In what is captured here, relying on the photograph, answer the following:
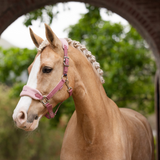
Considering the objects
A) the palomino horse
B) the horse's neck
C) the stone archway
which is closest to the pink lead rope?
the palomino horse

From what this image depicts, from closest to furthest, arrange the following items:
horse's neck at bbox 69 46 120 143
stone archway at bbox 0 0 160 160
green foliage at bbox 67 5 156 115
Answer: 1. horse's neck at bbox 69 46 120 143
2. stone archway at bbox 0 0 160 160
3. green foliage at bbox 67 5 156 115

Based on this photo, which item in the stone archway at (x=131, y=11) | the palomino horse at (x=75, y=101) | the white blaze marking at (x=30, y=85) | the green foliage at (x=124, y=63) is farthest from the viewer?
the green foliage at (x=124, y=63)

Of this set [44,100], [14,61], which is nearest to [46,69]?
[44,100]

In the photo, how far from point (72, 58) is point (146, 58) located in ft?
22.5

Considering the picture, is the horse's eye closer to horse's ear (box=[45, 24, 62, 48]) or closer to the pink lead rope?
the pink lead rope

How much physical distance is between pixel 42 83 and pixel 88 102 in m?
0.54

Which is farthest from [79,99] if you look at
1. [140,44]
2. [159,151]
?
[140,44]

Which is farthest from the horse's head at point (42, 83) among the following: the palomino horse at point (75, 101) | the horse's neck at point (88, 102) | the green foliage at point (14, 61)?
the green foliage at point (14, 61)

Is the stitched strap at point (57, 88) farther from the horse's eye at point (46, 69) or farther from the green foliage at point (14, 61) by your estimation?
the green foliage at point (14, 61)

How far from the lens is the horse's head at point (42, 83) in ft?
6.37

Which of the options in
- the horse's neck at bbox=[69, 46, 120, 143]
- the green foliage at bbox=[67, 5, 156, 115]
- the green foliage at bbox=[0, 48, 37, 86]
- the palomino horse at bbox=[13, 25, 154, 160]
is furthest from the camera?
the green foliage at bbox=[0, 48, 37, 86]

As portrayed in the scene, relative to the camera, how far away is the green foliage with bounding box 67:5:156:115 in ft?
27.1

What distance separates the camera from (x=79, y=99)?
2.29 metres

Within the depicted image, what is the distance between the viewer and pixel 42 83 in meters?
2.06
